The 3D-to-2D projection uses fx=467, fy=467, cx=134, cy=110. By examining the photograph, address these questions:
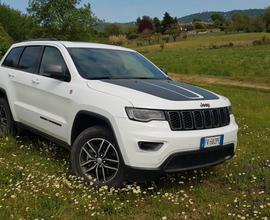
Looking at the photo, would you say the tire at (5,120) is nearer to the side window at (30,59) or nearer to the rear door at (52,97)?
the side window at (30,59)

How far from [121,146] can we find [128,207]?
2.15 feet

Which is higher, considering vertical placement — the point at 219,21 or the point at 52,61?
the point at 52,61

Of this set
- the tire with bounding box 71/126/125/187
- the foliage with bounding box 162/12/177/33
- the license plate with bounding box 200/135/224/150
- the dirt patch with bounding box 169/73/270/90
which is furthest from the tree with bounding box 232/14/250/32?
the tire with bounding box 71/126/125/187

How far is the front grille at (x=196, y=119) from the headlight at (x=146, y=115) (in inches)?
3.7

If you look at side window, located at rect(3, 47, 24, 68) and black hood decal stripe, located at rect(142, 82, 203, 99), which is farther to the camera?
side window, located at rect(3, 47, 24, 68)

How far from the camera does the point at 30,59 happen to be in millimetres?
7316

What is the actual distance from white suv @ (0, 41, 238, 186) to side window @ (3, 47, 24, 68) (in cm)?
68

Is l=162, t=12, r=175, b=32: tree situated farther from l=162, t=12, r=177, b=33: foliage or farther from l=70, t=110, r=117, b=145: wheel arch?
l=70, t=110, r=117, b=145: wheel arch

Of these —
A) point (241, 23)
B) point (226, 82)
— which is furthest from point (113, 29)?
point (226, 82)

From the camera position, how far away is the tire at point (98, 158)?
5242mm

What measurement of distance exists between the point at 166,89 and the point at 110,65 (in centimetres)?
120

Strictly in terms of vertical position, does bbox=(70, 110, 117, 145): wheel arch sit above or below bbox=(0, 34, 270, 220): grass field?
above

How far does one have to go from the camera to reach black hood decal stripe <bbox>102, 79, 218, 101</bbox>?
535cm

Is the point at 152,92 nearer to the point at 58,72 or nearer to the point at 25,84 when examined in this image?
the point at 58,72
